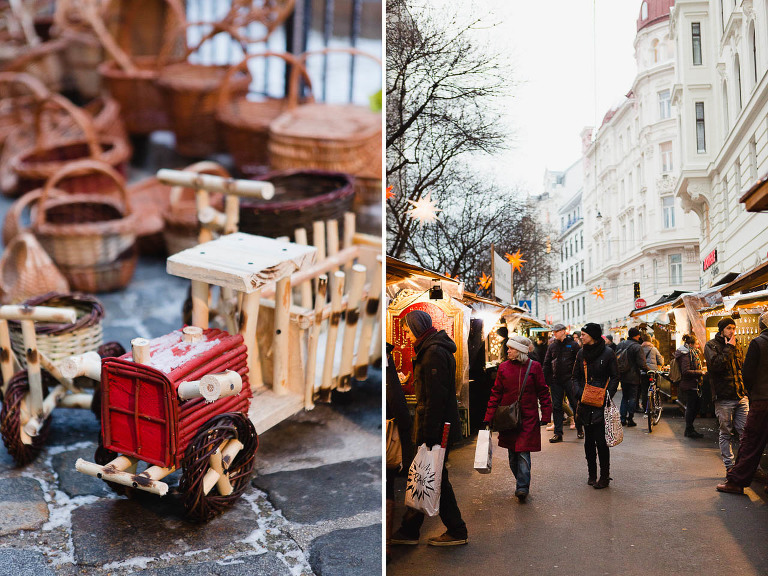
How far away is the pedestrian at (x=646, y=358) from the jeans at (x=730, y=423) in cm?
24

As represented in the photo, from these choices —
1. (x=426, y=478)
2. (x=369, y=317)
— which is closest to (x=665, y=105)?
(x=426, y=478)

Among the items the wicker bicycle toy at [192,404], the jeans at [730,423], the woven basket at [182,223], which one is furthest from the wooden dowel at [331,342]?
the jeans at [730,423]

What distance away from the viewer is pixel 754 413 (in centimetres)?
248

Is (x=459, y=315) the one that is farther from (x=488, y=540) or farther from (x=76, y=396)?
(x=76, y=396)

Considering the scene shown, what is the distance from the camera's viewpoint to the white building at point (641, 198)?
271 centimetres

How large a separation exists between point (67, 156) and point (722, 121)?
213 inches

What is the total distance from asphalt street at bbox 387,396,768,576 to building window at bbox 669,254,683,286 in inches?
17.6

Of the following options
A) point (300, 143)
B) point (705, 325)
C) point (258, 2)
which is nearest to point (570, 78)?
point (705, 325)

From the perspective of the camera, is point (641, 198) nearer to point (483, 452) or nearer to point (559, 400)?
point (559, 400)

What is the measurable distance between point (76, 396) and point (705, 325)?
2820 mm

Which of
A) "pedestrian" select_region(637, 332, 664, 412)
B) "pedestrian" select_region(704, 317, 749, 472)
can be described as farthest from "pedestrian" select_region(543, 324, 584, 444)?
"pedestrian" select_region(704, 317, 749, 472)

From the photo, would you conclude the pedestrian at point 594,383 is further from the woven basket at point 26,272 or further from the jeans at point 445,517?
the woven basket at point 26,272

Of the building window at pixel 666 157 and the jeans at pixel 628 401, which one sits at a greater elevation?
the building window at pixel 666 157

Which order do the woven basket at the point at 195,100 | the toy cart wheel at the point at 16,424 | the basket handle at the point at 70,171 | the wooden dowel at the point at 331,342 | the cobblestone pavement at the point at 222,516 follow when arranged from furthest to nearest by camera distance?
the woven basket at the point at 195,100
the basket handle at the point at 70,171
the wooden dowel at the point at 331,342
the toy cart wheel at the point at 16,424
the cobblestone pavement at the point at 222,516
